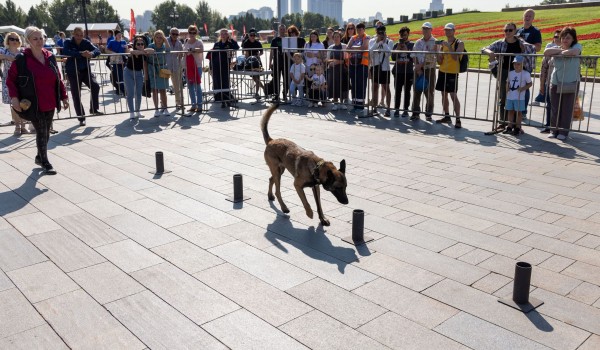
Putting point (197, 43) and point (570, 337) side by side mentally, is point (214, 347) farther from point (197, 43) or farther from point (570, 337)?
point (197, 43)

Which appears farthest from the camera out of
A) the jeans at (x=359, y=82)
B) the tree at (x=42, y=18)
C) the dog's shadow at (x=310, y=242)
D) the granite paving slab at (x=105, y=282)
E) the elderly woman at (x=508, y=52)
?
the tree at (x=42, y=18)

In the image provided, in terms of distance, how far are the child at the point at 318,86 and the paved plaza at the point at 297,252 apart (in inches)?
191

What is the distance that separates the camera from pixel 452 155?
29.0 feet

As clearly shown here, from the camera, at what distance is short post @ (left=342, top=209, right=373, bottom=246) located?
5.11 meters

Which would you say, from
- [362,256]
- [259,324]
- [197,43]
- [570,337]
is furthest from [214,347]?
[197,43]

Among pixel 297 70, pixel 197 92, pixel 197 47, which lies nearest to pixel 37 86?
pixel 197 92

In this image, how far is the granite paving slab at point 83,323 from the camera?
3.56 metres

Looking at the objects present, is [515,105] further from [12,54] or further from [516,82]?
[12,54]

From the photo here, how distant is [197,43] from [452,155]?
777 centimetres

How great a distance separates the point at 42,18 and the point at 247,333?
122m

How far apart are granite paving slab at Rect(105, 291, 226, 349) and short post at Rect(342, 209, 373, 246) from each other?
199 cm

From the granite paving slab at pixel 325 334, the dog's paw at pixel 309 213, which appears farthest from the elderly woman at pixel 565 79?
the granite paving slab at pixel 325 334

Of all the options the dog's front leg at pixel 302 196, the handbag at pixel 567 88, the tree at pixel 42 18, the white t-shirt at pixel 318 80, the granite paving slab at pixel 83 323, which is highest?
the tree at pixel 42 18

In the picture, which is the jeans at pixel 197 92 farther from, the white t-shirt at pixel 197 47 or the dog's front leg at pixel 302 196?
the dog's front leg at pixel 302 196
